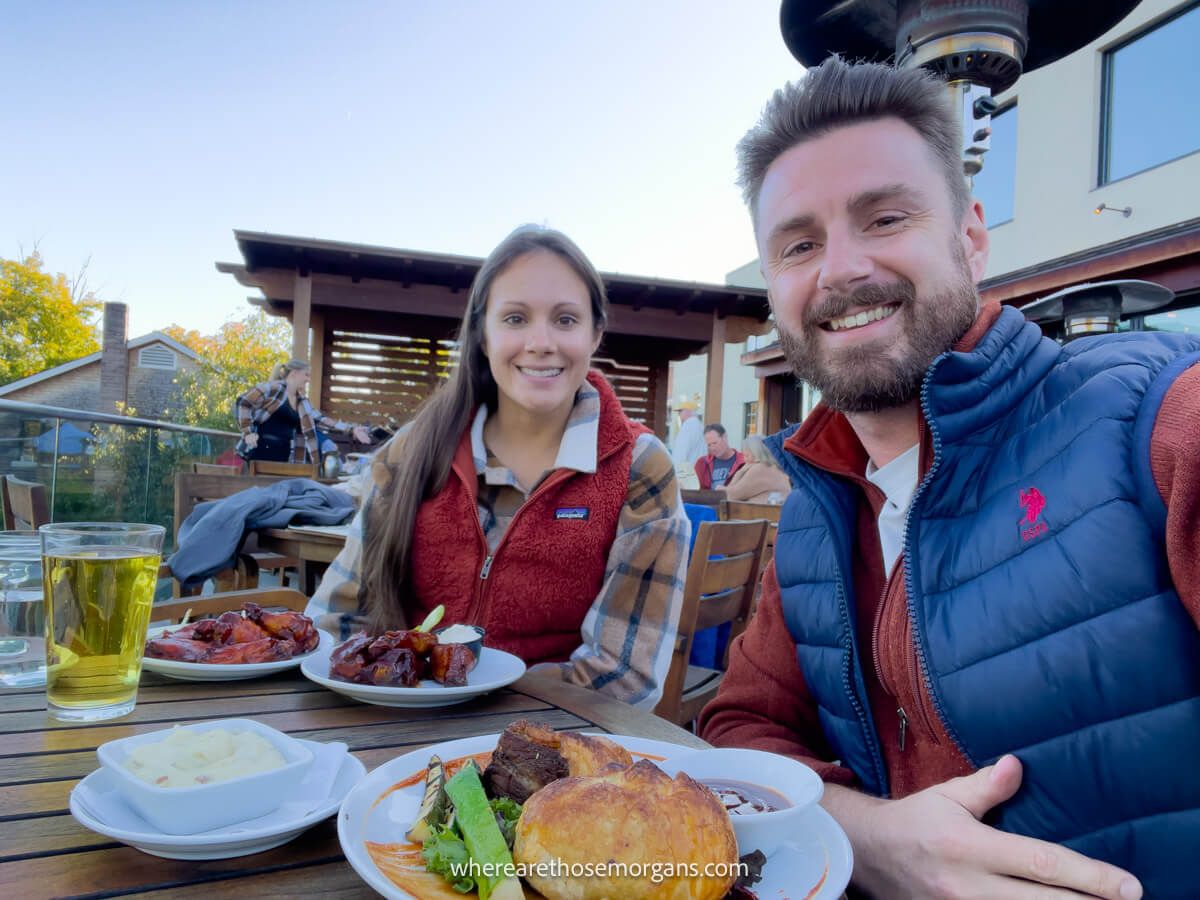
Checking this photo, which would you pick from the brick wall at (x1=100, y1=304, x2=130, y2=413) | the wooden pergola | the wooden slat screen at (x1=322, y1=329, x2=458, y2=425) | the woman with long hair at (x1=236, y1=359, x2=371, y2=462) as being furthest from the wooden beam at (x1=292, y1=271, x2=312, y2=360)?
the brick wall at (x1=100, y1=304, x2=130, y2=413)

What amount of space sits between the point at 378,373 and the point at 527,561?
10.4 m

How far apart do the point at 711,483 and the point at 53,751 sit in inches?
381

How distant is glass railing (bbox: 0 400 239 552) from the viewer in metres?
4.12

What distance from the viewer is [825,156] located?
1.49m

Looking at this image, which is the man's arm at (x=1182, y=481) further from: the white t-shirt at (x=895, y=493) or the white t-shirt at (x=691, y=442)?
the white t-shirt at (x=691, y=442)

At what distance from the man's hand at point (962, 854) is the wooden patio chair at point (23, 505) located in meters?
2.50

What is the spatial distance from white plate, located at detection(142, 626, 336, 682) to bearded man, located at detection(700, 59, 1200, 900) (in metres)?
0.86

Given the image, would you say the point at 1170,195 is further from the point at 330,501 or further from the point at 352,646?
the point at 352,646

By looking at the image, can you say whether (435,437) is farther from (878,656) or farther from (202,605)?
(878,656)

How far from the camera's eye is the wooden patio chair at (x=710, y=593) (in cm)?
227

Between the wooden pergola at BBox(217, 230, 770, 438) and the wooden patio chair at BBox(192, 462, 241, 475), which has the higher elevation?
the wooden pergola at BBox(217, 230, 770, 438)

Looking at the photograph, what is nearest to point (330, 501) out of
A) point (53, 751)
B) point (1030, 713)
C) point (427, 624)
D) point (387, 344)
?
point (427, 624)

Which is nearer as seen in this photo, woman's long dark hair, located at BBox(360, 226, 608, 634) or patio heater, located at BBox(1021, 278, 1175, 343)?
woman's long dark hair, located at BBox(360, 226, 608, 634)

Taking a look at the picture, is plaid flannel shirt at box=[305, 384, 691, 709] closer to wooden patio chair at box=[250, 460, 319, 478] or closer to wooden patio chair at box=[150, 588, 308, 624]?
wooden patio chair at box=[150, 588, 308, 624]
